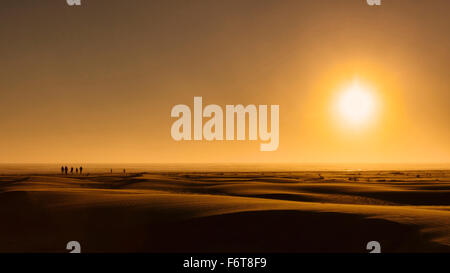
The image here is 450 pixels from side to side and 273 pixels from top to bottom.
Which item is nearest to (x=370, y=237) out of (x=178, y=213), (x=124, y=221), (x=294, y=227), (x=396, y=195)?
(x=294, y=227)

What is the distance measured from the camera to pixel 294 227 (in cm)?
1107

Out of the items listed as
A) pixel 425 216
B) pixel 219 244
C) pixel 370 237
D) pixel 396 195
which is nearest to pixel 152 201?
pixel 219 244

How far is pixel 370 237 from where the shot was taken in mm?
10023

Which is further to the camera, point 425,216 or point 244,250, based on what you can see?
point 425,216

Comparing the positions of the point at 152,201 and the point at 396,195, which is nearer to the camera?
the point at 152,201

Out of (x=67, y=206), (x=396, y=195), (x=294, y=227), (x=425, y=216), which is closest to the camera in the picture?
(x=294, y=227)
